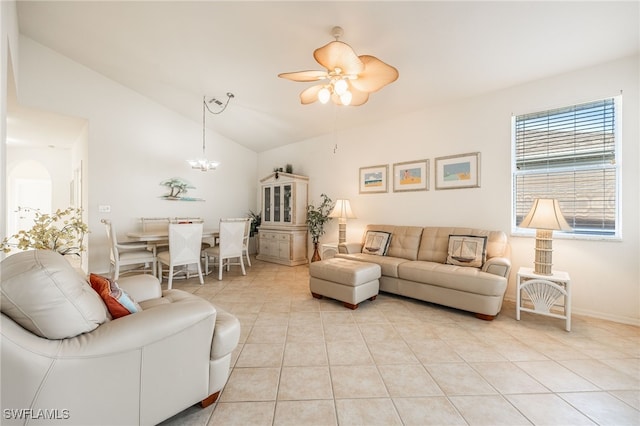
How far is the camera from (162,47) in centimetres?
331

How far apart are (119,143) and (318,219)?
12.1 feet

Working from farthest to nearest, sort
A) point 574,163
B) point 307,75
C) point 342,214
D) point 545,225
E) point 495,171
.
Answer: point 342,214, point 495,171, point 574,163, point 545,225, point 307,75

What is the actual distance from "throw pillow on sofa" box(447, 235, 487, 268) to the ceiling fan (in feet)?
6.76

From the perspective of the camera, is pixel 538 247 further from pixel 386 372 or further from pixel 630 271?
pixel 386 372

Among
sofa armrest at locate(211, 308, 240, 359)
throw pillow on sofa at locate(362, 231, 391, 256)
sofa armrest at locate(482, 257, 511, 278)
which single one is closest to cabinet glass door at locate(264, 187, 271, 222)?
throw pillow on sofa at locate(362, 231, 391, 256)

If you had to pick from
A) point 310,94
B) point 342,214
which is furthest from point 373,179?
point 310,94

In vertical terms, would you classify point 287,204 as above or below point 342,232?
above

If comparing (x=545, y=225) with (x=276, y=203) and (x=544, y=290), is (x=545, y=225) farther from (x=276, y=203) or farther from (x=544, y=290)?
(x=276, y=203)

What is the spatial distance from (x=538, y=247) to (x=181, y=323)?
322 centimetres

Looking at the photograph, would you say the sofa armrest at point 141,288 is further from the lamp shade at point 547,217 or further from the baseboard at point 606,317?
the baseboard at point 606,317

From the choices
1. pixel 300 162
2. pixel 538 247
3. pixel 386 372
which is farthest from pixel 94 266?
pixel 538 247

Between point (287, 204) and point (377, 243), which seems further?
point (287, 204)

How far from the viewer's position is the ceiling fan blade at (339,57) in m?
1.89

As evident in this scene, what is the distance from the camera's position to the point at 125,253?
12.4 ft
